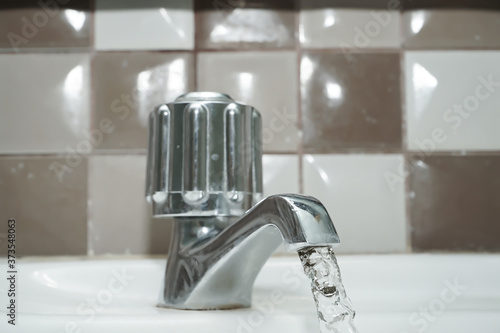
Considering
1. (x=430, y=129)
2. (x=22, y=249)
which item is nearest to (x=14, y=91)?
(x=22, y=249)

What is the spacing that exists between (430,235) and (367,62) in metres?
0.19

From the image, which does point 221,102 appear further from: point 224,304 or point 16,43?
point 16,43

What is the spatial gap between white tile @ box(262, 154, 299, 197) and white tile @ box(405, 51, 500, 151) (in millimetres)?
122

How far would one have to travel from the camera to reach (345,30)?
61cm

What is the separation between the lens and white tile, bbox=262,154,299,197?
0.59 meters

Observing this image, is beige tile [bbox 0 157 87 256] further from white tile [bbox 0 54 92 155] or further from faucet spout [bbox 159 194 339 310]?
faucet spout [bbox 159 194 339 310]

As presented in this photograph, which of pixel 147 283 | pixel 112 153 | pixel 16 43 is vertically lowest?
pixel 147 283

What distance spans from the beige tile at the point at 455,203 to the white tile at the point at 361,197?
2 cm

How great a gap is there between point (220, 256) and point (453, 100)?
35cm

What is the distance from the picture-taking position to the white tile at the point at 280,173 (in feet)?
1.93

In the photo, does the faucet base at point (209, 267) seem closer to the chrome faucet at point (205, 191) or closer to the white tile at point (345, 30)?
the chrome faucet at point (205, 191)

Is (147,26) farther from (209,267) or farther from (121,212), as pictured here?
(209,267)

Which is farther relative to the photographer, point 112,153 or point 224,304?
point 112,153

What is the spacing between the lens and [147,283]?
50 cm
